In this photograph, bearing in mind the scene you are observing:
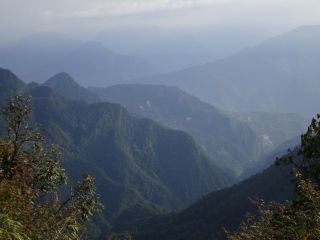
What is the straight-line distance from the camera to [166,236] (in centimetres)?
16138

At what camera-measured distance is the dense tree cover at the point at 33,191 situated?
15425 mm

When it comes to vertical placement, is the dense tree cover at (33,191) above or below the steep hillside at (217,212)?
above

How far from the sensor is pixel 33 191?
18797 mm

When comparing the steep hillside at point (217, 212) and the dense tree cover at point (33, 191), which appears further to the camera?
the steep hillside at point (217, 212)

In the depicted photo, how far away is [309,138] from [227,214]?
136374mm

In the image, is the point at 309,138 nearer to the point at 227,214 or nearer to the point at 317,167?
the point at 317,167

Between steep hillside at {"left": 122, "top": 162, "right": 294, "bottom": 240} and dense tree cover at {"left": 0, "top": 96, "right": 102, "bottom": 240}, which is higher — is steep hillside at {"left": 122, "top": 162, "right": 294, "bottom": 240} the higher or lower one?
the lower one

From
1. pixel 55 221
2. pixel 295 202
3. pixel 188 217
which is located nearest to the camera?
pixel 55 221

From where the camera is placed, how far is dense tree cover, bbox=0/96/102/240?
15425 mm

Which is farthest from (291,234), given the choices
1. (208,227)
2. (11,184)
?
(208,227)

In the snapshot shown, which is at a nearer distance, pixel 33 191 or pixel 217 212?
pixel 33 191

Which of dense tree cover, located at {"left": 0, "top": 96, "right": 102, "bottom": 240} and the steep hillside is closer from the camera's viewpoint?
dense tree cover, located at {"left": 0, "top": 96, "right": 102, "bottom": 240}

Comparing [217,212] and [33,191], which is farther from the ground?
[33,191]

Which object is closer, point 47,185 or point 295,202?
point 295,202
